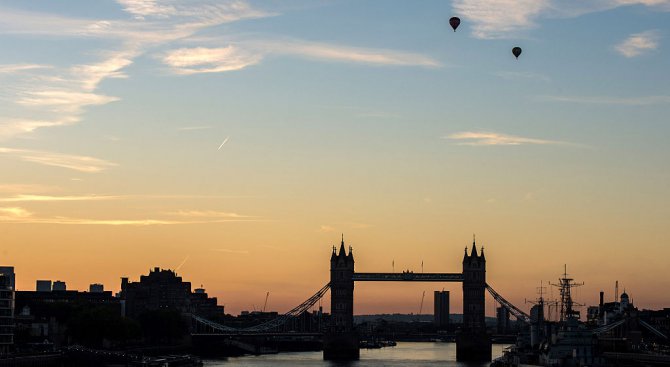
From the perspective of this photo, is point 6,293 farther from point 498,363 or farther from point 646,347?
point 646,347

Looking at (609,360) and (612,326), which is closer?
(609,360)

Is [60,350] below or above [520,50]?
below

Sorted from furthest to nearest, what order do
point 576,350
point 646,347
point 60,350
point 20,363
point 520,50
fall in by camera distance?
point 60,350
point 646,347
point 20,363
point 520,50
point 576,350


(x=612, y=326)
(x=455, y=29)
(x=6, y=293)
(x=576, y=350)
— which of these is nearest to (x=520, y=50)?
(x=455, y=29)

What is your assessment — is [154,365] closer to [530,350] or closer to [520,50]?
[530,350]

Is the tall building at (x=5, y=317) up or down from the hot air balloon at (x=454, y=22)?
down

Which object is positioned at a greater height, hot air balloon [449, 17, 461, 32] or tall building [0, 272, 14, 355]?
hot air balloon [449, 17, 461, 32]

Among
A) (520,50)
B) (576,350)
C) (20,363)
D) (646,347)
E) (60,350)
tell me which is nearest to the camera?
(576,350)

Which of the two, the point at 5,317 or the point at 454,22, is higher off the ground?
the point at 454,22

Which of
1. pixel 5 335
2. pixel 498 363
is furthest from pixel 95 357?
pixel 498 363
